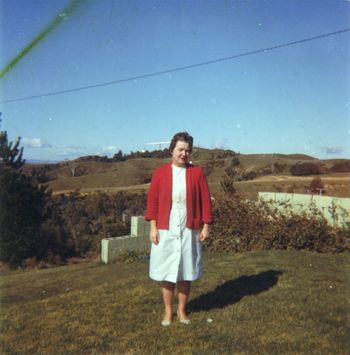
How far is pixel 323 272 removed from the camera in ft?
23.4

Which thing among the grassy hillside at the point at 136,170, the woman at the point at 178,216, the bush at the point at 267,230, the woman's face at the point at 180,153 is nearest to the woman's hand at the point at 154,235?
the woman at the point at 178,216

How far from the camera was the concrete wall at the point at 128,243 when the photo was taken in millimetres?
11375

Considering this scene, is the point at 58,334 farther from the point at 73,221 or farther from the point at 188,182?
the point at 73,221

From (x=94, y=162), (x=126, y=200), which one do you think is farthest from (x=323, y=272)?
(x=94, y=162)

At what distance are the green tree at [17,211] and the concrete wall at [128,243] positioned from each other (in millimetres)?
3896

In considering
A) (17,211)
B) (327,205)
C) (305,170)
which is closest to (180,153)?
(327,205)

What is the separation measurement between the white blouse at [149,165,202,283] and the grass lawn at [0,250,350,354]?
22.4 inches

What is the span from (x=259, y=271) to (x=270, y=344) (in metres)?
3.04

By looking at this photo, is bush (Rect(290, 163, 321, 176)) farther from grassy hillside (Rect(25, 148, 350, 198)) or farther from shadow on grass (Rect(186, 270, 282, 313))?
shadow on grass (Rect(186, 270, 282, 313))

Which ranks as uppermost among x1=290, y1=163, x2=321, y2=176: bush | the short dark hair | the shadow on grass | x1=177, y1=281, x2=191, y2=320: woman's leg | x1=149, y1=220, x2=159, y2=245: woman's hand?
the short dark hair

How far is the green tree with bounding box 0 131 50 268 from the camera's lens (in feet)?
46.2

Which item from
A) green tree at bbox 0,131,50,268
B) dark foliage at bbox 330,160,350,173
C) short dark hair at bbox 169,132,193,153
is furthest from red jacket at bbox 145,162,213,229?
dark foliage at bbox 330,160,350,173

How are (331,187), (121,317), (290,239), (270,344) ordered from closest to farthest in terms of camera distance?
1. (270,344)
2. (121,317)
3. (290,239)
4. (331,187)

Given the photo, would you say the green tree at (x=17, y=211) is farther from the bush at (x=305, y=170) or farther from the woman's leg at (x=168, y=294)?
the bush at (x=305, y=170)
